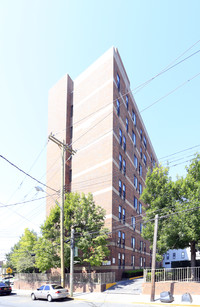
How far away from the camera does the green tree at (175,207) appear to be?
68.0 ft

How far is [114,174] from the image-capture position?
33562 millimetres

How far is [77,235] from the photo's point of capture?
88.8 ft

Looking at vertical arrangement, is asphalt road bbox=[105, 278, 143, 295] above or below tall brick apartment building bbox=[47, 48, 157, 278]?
below

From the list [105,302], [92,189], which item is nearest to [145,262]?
[92,189]

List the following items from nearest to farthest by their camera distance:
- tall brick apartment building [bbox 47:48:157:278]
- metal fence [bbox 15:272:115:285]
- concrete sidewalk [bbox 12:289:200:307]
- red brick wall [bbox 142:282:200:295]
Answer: concrete sidewalk [bbox 12:289:200:307]
red brick wall [bbox 142:282:200:295]
metal fence [bbox 15:272:115:285]
tall brick apartment building [bbox 47:48:157:278]

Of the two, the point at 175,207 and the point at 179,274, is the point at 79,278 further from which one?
the point at 175,207

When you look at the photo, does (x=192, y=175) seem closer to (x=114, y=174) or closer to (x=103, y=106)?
(x=114, y=174)

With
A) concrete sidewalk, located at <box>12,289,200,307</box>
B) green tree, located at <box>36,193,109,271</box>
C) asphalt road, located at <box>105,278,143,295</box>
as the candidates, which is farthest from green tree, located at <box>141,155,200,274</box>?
green tree, located at <box>36,193,109,271</box>

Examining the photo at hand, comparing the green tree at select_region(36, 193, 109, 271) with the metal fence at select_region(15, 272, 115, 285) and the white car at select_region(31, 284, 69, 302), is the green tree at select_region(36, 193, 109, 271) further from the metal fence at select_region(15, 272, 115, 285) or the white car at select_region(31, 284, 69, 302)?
the white car at select_region(31, 284, 69, 302)

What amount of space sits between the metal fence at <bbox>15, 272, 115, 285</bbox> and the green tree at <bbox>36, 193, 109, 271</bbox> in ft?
4.17

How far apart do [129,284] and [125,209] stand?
37.5 feet

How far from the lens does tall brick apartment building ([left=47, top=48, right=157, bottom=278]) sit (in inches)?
1313

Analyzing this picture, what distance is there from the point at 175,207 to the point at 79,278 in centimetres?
1201

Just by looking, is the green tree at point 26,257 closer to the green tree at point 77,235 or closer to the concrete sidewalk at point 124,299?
the green tree at point 77,235
